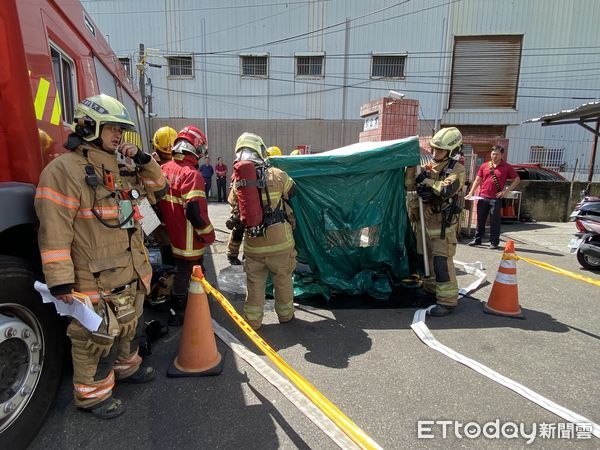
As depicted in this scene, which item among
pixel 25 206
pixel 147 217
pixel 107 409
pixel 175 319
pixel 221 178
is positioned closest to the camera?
pixel 25 206

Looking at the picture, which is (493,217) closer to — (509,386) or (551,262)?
(551,262)

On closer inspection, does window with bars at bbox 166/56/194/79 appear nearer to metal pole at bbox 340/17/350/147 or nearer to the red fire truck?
metal pole at bbox 340/17/350/147

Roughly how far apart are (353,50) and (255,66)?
172 inches

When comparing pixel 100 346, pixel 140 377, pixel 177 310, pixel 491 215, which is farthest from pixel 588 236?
pixel 100 346

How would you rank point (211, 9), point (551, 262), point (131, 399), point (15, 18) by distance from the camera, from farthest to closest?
point (211, 9)
point (551, 262)
point (131, 399)
point (15, 18)

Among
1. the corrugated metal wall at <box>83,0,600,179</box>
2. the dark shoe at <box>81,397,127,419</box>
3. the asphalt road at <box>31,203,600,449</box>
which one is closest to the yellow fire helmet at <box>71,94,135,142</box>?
the dark shoe at <box>81,397,127,419</box>

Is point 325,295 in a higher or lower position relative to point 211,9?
lower

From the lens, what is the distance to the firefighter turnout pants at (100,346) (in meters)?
2.23

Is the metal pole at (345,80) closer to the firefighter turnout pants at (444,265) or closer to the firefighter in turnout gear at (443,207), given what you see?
the firefighter in turnout gear at (443,207)

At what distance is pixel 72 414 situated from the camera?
7.82ft

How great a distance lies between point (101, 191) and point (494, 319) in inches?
149

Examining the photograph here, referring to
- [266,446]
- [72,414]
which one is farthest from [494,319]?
[72,414]

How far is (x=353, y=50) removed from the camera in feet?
53.1

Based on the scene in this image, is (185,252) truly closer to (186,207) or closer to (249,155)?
(186,207)
